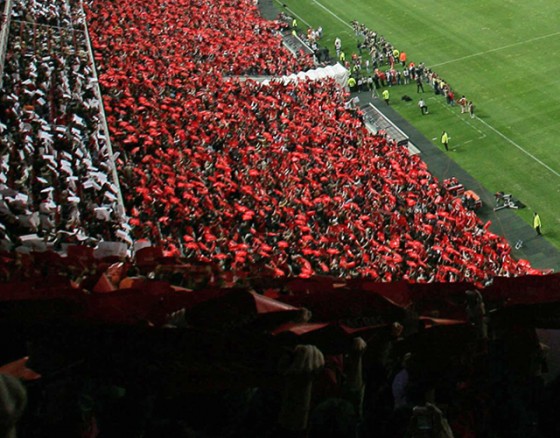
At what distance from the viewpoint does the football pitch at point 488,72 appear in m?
27.9

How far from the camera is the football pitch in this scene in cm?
2786

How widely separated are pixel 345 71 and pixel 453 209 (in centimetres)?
1303

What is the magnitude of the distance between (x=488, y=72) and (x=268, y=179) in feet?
56.4

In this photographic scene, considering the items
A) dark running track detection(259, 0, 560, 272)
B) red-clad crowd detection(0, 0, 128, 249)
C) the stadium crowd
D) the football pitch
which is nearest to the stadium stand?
red-clad crowd detection(0, 0, 128, 249)

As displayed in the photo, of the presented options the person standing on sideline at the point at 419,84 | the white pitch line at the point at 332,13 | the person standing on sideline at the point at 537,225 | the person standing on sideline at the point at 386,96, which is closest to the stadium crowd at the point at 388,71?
the person standing on sideline at the point at 419,84

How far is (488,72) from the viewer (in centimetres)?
3559

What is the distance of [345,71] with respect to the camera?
33.9 meters

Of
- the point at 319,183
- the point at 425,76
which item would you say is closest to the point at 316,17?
the point at 425,76

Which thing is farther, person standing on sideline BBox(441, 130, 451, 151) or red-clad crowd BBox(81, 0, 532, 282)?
person standing on sideline BBox(441, 130, 451, 151)

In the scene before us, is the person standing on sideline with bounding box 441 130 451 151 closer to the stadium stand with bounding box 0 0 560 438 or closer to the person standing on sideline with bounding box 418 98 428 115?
the person standing on sideline with bounding box 418 98 428 115

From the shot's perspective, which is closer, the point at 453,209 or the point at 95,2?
the point at 453,209

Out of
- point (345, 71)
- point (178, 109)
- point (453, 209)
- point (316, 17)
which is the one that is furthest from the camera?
point (316, 17)

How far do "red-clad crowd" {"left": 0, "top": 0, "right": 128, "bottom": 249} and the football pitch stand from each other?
41.8 ft

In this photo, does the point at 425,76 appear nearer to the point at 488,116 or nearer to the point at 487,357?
the point at 488,116
